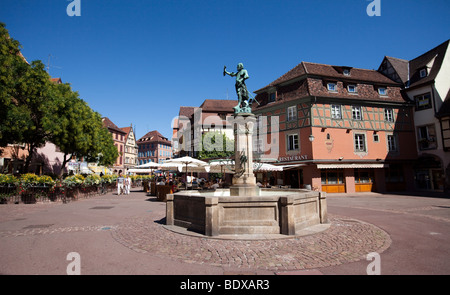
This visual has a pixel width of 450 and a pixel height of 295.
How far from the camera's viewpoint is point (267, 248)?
572 cm

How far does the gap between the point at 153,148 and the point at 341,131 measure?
7447cm

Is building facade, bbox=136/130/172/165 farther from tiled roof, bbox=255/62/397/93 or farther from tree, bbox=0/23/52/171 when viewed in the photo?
tree, bbox=0/23/52/171

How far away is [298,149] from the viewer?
24.5 meters

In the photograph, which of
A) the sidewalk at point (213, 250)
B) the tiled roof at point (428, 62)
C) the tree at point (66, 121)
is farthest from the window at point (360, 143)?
the tree at point (66, 121)

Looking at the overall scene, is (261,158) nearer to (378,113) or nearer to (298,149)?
(298,149)

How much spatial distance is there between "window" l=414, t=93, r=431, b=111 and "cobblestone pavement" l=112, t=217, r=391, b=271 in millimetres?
25196

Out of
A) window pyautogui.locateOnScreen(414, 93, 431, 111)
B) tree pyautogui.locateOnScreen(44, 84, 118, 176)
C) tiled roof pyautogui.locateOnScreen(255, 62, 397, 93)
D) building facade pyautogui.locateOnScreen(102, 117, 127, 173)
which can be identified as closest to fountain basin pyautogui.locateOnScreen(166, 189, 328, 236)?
tree pyautogui.locateOnScreen(44, 84, 118, 176)

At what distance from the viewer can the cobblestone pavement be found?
4.89 metres

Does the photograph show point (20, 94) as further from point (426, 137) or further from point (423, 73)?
point (423, 73)

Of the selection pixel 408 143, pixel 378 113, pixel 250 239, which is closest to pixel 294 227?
pixel 250 239

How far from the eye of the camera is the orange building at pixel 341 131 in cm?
2362

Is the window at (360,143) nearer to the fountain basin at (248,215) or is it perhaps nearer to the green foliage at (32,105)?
the fountain basin at (248,215)

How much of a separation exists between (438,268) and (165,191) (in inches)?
566

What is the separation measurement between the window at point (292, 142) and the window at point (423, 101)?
46.0 ft
